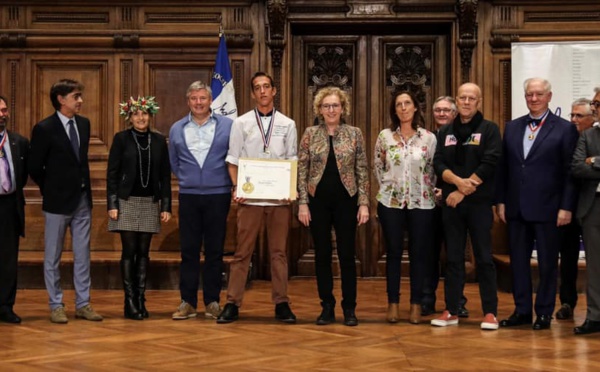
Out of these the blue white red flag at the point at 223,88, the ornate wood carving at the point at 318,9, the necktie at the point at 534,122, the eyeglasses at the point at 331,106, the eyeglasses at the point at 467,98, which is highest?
the ornate wood carving at the point at 318,9

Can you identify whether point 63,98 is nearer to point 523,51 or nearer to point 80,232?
point 80,232

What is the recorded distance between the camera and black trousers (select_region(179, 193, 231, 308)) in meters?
5.11

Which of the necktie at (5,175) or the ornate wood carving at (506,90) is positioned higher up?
the ornate wood carving at (506,90)

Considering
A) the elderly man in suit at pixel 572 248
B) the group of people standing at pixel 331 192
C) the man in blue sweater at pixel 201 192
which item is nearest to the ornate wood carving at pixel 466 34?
the elderly man in suit at pixel 572 248

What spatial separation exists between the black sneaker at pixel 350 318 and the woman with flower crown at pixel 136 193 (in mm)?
1289

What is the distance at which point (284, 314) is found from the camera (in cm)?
503

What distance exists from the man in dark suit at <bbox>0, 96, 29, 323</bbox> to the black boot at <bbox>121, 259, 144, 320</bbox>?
26.3 inches

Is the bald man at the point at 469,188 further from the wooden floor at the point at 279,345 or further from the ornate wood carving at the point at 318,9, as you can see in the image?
the ornate wood carving at the point at 318,9

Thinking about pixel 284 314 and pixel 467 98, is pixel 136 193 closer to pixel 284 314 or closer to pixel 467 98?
pixel 284 314

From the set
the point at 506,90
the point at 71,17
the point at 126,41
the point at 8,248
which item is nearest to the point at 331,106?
the point at 8,248

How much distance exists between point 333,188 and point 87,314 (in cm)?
173

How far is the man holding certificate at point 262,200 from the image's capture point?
5.03 metres

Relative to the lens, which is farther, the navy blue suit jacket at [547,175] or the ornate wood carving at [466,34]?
the ornate wood carving at [466,34]

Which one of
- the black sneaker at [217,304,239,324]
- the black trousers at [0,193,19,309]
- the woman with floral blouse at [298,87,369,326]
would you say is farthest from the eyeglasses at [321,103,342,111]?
the black trousers at [0,193,19,309]
